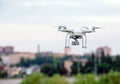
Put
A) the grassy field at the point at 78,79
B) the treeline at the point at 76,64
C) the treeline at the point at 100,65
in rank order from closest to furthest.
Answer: the treeline at the point at 100,65 → the treeline at the point at 76,64 → the grassy field at the point at 78,79

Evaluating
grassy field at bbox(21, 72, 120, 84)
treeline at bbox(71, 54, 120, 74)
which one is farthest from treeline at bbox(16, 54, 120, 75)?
grassy field at bbox(21, 72, 120, 84)

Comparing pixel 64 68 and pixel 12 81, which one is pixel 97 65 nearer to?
pixel 64 68

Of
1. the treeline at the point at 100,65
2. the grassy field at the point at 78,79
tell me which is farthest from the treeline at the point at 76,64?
the grassy field at the point at 78,79

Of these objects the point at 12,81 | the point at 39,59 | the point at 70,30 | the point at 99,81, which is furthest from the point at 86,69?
the point at 70,30

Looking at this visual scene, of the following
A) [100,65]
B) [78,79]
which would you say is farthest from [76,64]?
[78,79]

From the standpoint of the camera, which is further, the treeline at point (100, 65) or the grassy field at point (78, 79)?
the grassy field at point (78, 79)

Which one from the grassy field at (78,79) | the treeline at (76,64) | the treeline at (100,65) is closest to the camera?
the treeline at (100,65)

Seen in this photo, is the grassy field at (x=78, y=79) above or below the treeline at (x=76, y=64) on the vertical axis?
below

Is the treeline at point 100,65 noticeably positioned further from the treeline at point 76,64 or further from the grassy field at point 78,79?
the grassy field at point 78,79
